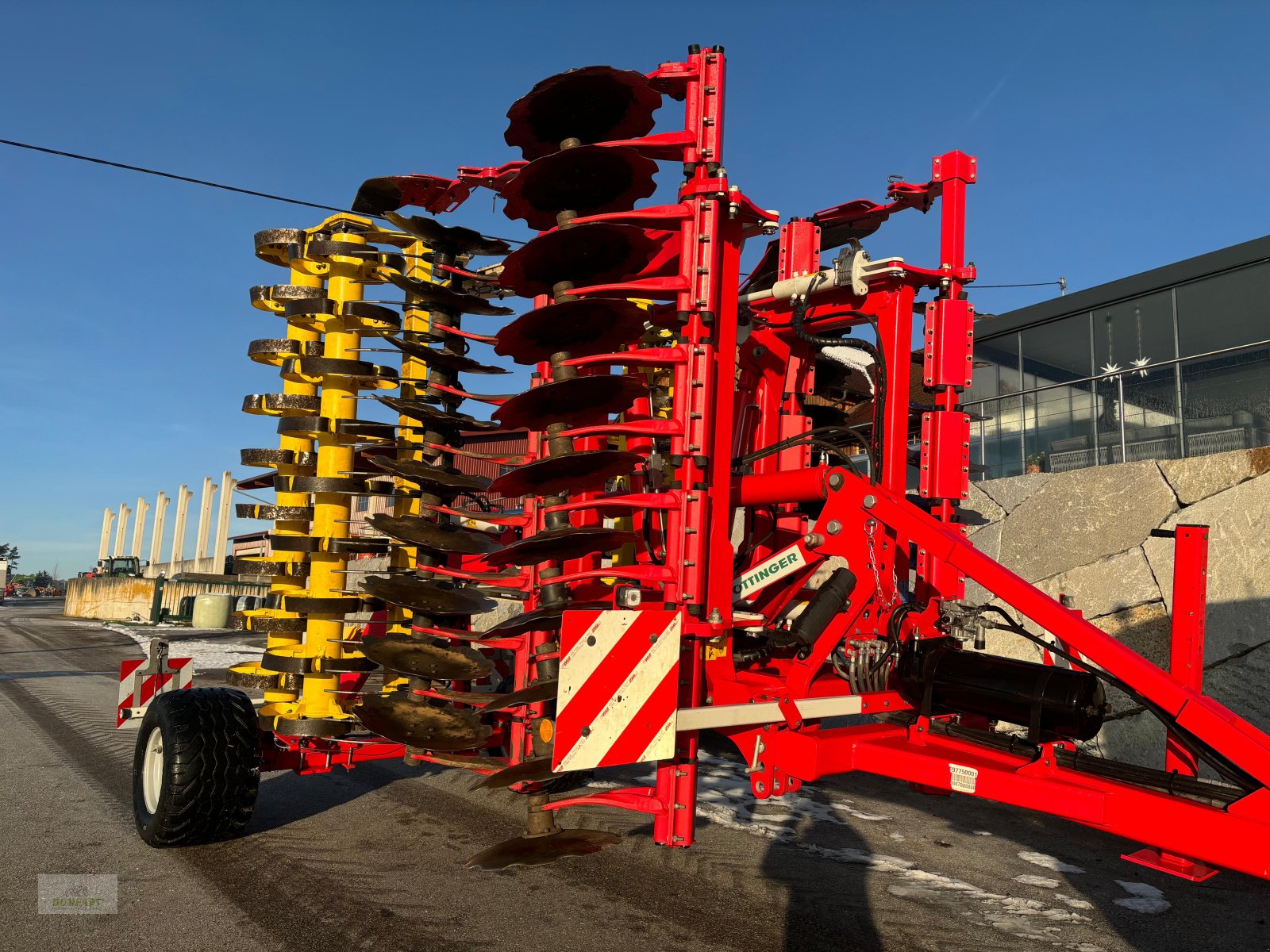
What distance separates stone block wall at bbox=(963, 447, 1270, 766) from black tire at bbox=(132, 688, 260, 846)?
15.2ft

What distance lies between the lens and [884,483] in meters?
4.61

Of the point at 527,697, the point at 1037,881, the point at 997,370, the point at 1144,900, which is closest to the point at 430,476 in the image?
the point at 527,697

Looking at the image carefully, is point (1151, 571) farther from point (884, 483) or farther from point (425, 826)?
point (425, 826)

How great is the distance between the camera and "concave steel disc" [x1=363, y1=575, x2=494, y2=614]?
15.6ft

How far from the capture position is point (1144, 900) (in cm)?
430

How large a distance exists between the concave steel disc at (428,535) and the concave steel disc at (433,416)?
0.59 m

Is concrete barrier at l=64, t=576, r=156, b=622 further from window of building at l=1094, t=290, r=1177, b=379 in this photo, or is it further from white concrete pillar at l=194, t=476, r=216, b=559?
window of building at l=1094, t=290, r=1177, b=379

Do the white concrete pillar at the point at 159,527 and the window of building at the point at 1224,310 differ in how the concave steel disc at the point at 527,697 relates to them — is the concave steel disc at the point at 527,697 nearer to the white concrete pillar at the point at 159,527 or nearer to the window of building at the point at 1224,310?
the window of building at the point at 1224,310

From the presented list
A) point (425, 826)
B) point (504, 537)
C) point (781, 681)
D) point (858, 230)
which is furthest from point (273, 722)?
point (858, 230)

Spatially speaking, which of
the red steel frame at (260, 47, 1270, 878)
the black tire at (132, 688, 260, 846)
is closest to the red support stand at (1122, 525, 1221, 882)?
the red steel frame at (260, 47, 1270, 878)

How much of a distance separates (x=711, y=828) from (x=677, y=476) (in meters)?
2.62

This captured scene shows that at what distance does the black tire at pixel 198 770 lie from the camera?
15.0 feet

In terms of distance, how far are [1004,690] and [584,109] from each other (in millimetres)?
3029

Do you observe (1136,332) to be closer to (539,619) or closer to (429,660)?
(429,660)
